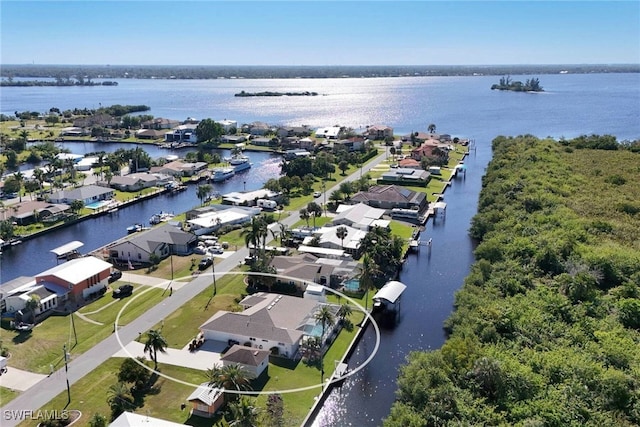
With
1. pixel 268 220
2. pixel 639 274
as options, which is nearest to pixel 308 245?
pixel 268 220

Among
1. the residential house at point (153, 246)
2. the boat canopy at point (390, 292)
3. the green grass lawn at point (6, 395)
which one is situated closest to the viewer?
the green grass lawn at point (6, 395)

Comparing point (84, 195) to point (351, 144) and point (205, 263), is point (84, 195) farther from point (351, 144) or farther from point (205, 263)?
point (351, 144)

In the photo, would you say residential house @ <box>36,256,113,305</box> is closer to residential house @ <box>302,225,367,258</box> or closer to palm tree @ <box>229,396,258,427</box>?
residential house @ <box>302,225,367,258</box>

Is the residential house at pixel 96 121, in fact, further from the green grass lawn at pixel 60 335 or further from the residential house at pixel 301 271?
the residential house at pixel 301 271

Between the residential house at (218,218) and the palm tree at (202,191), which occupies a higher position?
the palm tree at (202,191)

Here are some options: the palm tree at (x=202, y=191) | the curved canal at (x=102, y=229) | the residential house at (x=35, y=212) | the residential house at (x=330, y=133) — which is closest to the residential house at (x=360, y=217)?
the palm tree at (x=202, y=191)

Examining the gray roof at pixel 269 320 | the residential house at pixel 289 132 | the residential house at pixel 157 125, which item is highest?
the residential house at pixel 157 125

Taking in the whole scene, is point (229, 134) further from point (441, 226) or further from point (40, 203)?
point (441, 226)
